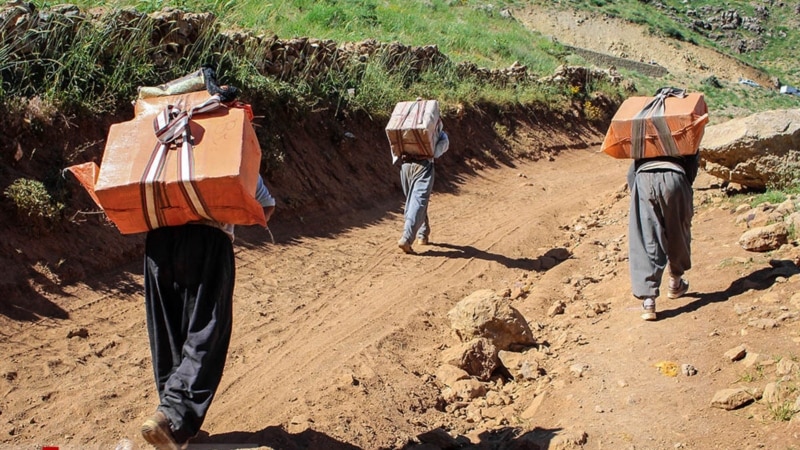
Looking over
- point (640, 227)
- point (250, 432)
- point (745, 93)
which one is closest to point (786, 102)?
point (745, 93)

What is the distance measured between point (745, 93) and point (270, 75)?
2374 centimetres

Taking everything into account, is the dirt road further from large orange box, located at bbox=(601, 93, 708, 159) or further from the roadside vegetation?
the roadside vegetation

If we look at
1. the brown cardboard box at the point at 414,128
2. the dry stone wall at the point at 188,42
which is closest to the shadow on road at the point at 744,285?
the brown cardboard box at the point at 414,128

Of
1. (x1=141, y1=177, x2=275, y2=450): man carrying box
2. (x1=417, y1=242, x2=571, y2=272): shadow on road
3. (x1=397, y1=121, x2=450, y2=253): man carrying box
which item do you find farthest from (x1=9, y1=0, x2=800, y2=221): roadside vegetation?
(x1=141, y1=177, x2=275, y2=450): man carrying box

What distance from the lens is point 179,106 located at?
13.6 feet

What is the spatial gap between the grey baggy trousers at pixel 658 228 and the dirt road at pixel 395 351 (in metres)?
0.34

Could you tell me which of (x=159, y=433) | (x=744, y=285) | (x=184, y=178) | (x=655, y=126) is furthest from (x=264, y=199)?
(x=744, y=285)

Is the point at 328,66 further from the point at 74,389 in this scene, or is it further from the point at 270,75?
the point at 74,389

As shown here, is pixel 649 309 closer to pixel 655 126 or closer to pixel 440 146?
pixel 655 126

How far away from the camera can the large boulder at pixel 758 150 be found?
8.88 m

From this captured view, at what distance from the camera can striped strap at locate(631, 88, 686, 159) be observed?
615 centimetres

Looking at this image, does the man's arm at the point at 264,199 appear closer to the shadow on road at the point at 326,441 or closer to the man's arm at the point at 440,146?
the shadow on road at the point at 326,441

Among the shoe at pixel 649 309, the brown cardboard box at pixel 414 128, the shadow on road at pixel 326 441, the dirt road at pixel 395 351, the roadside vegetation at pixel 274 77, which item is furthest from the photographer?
the brown cardboard box at pixel 414 128

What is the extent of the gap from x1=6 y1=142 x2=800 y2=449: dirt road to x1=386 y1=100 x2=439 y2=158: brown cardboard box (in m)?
1.16
